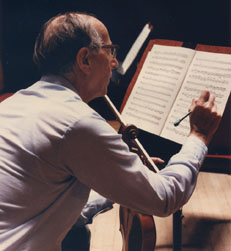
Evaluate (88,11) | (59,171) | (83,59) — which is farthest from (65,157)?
(88,11)

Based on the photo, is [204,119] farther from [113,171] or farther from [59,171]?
[59,171]

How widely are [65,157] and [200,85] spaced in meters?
0.69

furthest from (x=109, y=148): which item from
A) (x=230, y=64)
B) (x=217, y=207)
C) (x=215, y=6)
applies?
(x=215, y=6)

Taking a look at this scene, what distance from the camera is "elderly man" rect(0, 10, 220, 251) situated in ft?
2.79

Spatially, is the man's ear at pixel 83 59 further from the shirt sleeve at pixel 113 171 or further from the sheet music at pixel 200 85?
the sheet music at pixel 200 85

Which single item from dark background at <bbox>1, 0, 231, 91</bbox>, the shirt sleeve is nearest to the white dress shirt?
the shirt sleeve

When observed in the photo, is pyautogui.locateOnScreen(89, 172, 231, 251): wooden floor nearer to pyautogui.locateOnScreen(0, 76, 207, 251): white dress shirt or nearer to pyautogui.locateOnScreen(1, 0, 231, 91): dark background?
pyautogui.locateOnScreen(0, 76, 207, 251): white dress shirt

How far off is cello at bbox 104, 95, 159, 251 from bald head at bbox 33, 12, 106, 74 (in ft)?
1.01

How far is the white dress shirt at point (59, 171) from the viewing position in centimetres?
85

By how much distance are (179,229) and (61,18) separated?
0.94 m

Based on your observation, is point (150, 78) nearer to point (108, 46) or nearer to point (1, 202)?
point (108, 46)

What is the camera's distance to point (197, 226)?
7.02 feet

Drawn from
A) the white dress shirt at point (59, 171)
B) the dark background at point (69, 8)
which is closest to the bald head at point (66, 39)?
the white dress shirt at point (59, 171)

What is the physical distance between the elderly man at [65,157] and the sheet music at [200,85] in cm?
23
